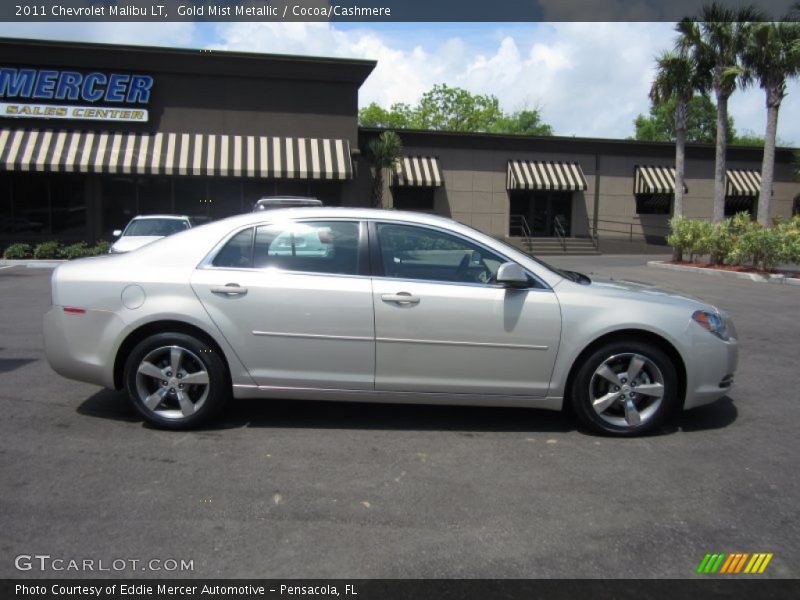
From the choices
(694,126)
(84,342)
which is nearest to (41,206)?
(84,342)

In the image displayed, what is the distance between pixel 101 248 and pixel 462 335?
20334 mm

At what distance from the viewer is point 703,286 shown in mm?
15328

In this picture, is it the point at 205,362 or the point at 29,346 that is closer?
the point at 205,362

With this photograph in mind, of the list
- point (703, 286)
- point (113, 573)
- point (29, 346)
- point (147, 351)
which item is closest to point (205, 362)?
point (147, 351)

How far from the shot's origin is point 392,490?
3682 mm

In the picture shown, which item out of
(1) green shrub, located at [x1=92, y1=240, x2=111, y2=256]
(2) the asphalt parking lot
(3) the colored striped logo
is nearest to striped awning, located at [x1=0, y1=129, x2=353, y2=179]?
(1) green shrub, located at [x1=92, y1=240, x2=111, y2=256]

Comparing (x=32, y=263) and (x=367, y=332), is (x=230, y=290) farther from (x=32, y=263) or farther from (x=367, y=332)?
(x=32, y=263)

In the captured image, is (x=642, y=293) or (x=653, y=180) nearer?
(x=642, y=293)

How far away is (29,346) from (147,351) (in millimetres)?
3803

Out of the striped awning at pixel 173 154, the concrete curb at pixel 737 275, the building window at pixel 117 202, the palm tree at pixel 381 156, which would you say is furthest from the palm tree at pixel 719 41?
the building window at pixel 117 202

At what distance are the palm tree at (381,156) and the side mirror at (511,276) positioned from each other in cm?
2138
